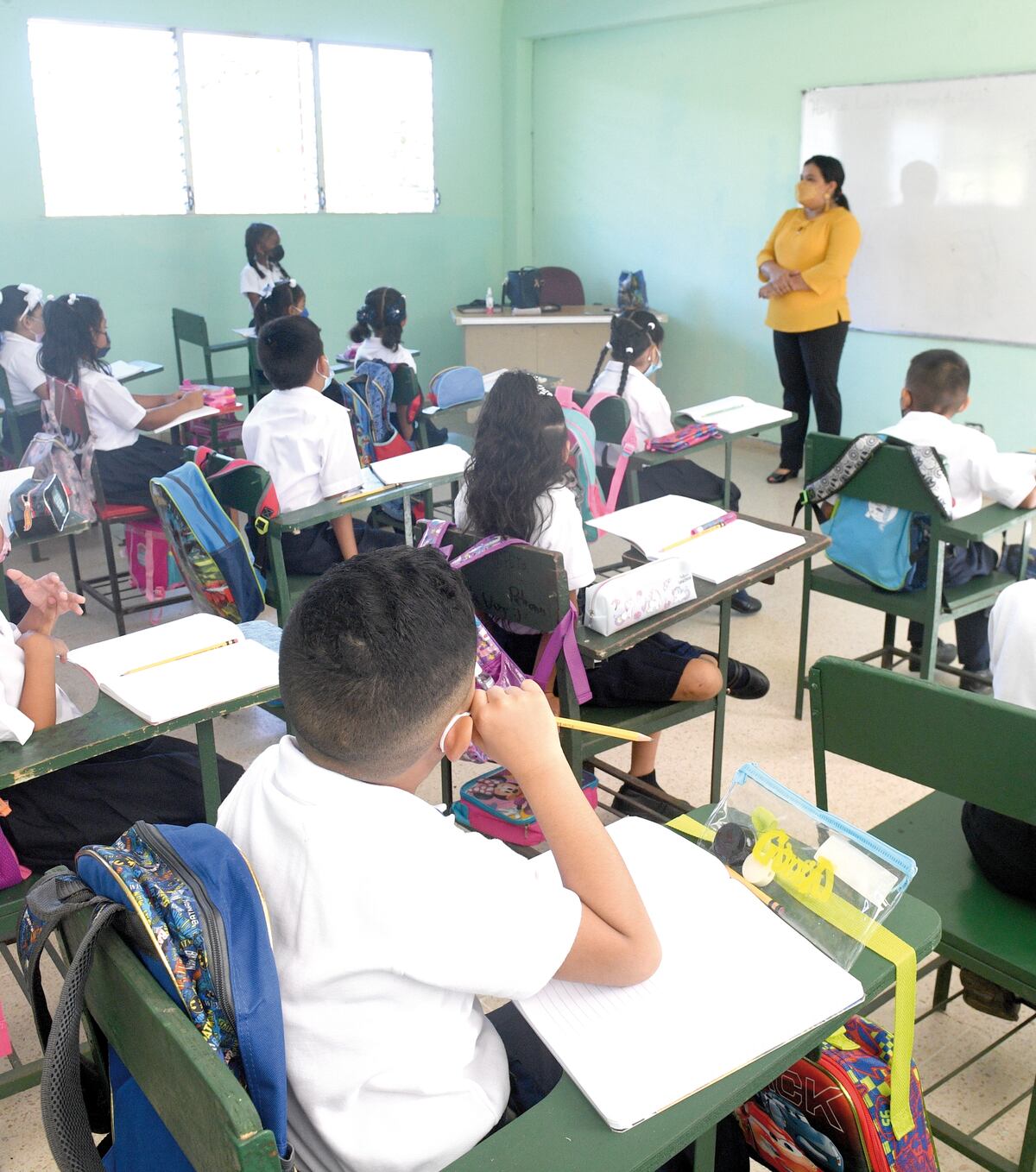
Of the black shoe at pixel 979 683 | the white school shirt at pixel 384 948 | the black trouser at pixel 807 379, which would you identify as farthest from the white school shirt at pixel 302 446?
the black trouser at pixel 807 379

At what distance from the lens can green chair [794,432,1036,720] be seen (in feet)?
8.88

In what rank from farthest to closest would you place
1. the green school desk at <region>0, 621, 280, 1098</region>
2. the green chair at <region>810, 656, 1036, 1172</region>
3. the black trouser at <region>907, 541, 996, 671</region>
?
1. the black trouser at <region>907, 541, 996, 671</region>
2. the green school desk at <region>0, 621, 280, 1098</region>
3. the green chair at <region>810, 656, 1036, 1172</region>

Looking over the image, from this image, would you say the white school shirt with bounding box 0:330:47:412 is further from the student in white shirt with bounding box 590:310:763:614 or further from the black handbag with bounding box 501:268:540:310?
the black handbag with bounding box 501:268:540:310

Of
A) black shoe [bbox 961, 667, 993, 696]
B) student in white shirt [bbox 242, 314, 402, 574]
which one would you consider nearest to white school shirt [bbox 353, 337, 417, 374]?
student in white shirt [bbox 242, 314, 402, 574]

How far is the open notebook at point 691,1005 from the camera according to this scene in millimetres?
932

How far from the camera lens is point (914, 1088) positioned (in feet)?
3.90

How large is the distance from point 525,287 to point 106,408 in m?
3.21

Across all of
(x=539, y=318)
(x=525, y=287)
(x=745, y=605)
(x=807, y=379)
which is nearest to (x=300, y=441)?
(x=745, y=605)

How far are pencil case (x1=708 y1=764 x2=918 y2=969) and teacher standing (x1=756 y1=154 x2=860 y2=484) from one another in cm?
439

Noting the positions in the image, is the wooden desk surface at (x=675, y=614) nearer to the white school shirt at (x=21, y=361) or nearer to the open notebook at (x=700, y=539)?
the open notebook at (x=700, y=539)

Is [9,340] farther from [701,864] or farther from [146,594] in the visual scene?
[701,864]

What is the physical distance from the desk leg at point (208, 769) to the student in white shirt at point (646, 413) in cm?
224

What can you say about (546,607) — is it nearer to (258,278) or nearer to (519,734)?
(519,734)

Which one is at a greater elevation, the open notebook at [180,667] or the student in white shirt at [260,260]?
the student in white shirt at [260,260]
